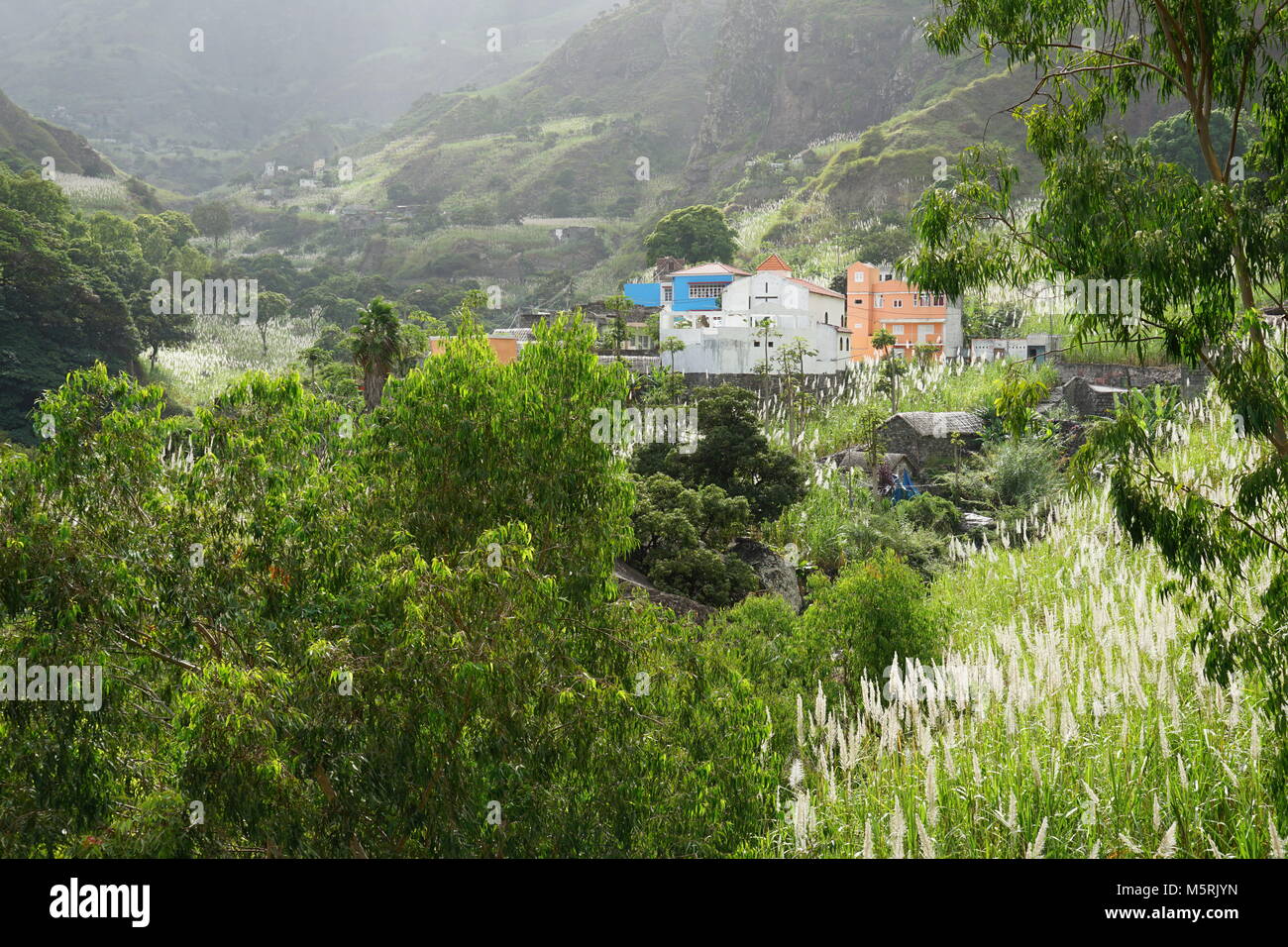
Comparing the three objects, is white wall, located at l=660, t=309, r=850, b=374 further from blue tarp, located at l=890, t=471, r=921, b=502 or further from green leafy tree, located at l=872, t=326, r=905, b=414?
blue tarp, located at l=890, t=471, r=921, b=502

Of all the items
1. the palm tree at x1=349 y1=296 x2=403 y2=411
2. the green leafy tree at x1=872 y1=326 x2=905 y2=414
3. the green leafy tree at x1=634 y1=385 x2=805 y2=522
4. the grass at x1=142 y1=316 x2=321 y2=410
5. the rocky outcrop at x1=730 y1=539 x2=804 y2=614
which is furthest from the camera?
the grass at x1=142 y1=316 x2=321 y2=410

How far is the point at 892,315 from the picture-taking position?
41.6 m

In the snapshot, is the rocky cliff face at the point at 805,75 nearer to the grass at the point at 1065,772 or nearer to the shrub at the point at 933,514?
the shrub at the point at 933,514

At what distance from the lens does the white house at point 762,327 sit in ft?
117

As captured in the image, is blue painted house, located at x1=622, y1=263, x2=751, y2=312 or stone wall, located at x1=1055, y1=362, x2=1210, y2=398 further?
blue painted house, located at x1=622, y1=263, x2=751, y2=312

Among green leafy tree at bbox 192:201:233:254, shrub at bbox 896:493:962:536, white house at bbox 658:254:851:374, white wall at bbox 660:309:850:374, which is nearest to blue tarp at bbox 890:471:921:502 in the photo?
shrub at bbox 896:493:962:536

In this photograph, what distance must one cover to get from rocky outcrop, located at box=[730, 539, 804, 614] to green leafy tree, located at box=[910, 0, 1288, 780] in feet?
36.6

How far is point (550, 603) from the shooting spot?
648 cm

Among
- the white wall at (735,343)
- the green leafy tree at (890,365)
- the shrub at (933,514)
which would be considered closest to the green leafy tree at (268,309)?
the white wall at (735,343)

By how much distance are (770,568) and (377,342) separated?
943 cm

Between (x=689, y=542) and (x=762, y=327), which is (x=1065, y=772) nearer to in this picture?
(x=689, y=542)

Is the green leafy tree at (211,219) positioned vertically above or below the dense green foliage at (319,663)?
above

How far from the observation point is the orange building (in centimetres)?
3875

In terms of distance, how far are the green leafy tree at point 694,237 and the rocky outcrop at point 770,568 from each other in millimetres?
45617
